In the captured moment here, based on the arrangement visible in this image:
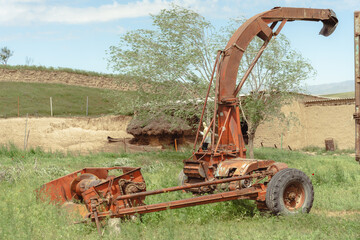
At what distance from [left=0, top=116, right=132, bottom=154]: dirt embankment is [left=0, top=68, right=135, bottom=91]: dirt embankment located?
10024 mm

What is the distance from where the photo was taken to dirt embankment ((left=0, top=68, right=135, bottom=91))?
38250 mm

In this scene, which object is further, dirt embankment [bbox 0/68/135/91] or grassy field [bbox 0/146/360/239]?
dirt embankment [bbox 0/68/135/91]

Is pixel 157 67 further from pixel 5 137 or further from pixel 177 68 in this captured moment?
pixel 5 137

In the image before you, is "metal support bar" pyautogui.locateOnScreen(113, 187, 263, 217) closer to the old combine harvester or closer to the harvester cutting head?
the old combine harvester

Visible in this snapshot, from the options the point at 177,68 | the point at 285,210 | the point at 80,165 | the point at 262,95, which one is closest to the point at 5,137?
the point at 80,165

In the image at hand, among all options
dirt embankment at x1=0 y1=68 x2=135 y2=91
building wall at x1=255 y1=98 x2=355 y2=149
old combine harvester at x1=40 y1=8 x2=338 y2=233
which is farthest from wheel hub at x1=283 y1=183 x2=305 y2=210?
dirt embankment at x1=0 y1=68 x2=135 y2=91

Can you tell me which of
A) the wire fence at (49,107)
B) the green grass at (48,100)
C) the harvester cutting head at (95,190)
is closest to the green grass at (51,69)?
the green grass at (48,100)

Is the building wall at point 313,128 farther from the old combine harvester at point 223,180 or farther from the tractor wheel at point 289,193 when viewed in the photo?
the tractor wheel at point 289,193

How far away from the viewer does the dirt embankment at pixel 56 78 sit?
125ft

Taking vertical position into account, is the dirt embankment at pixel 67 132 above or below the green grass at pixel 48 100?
below

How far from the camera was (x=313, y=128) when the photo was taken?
26562 millimetres

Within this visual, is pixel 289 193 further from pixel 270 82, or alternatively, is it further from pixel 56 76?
pixel 56 76

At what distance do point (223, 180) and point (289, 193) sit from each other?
138 cm

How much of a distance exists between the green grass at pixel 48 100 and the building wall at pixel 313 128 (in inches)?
413
